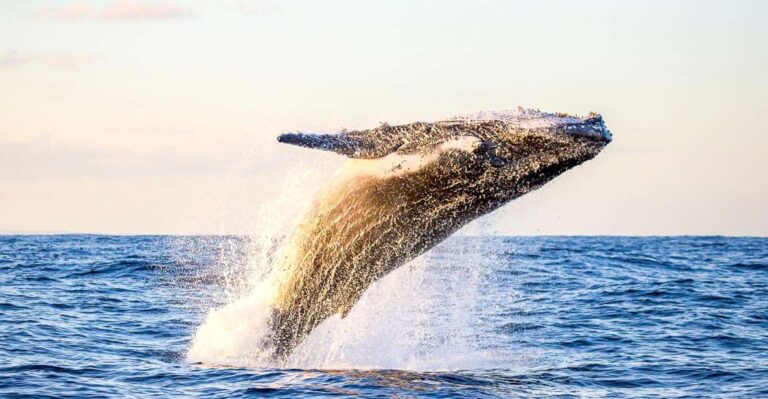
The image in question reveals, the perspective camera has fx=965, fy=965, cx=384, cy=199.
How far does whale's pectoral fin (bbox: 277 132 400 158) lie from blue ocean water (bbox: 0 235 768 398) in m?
2.37

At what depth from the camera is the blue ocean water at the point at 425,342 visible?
1294 centimetres

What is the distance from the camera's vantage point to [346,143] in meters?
11.2

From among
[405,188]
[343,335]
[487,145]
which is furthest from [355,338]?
[487,145]

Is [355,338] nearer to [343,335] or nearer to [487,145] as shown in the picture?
[343,335]

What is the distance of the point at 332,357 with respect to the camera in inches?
580

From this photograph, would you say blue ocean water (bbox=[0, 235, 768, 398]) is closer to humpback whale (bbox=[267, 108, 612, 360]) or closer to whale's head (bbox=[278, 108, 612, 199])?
humpback whale (bbox=[267, 108, 612, 360])

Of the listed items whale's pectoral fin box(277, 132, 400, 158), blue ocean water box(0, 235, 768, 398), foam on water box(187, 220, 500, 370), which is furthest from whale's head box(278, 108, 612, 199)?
foam on water box(187, 220, 500, 370)

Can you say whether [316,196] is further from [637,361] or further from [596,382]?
[637,361]

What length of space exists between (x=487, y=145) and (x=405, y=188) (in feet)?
4.03

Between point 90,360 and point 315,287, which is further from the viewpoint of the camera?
point 90,360

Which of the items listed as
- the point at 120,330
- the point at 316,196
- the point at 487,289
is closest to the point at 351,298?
the point at 316,196

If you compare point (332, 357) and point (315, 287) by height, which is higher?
point (315, 287)

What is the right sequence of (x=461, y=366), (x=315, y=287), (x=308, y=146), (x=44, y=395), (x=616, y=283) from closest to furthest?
(x=308, y=146), (x=44, y=395), (x=315, y=287), (x=461, y=366), (x=616, y=283)

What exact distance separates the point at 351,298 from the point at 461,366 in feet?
7.57
